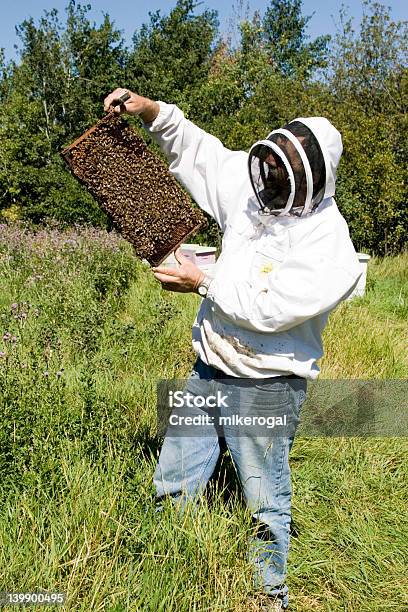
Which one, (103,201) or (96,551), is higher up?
(103,201)

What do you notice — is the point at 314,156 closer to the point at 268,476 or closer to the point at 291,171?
the point at 291,171

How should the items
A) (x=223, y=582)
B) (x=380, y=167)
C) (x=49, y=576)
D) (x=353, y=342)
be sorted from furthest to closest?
1. (x=380, y=167)
2. (x=353, y=342)
3. (x=223, y=582)
4. (x=49, y=576)

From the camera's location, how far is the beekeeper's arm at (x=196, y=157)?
2.43m

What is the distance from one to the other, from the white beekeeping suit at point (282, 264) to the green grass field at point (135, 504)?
668mm

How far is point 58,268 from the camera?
5.66m

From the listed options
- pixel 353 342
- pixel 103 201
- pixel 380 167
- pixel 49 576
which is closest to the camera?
pixel 49 576

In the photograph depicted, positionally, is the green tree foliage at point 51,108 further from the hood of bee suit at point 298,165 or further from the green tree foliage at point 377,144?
the hood of bee suit at point 298,165

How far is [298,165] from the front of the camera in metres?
2.00

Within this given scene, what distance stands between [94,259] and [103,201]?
12.0 ft

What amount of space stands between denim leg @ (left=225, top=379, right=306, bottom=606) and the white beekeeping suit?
0.36ft

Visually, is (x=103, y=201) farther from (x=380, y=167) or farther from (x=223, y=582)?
(x=380, y=167)

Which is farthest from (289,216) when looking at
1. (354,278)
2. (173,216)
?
(173,216)

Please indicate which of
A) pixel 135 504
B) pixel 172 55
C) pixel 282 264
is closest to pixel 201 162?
pixel 282 264

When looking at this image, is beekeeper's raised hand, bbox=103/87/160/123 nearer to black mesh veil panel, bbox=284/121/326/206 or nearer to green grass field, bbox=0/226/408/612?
black mesh veil panel, bbox=284/121/326/206
